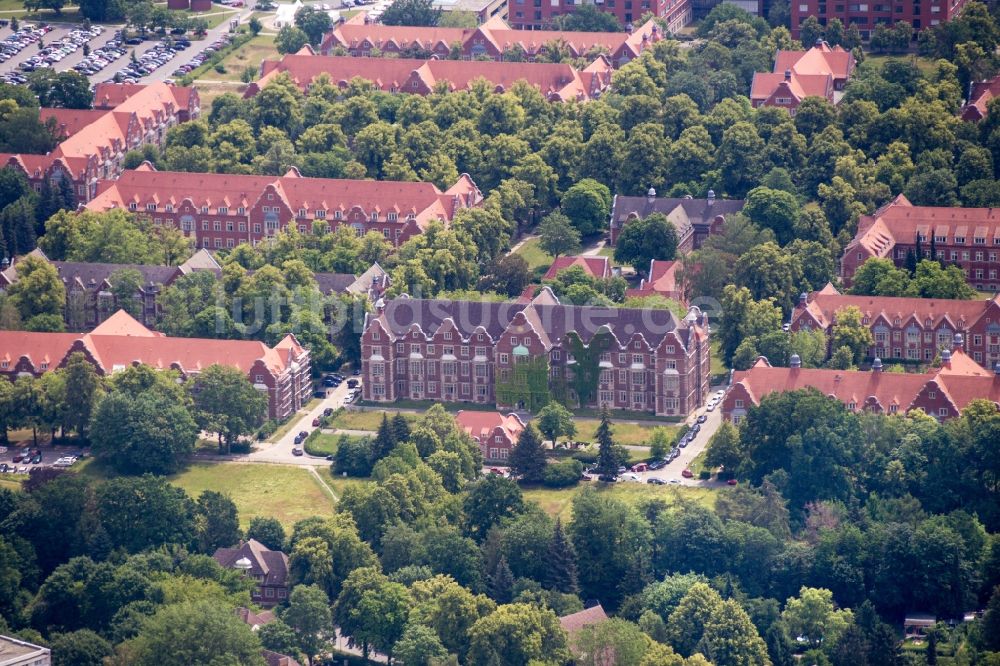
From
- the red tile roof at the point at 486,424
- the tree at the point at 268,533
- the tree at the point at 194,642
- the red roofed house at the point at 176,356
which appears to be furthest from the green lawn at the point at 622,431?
the tree at the point at 194,642

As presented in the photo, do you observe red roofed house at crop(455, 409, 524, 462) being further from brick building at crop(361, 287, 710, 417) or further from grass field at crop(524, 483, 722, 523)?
brick building at crop(361, 287, 710, 417)

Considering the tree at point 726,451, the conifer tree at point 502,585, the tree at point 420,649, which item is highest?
the tree at point 726,451

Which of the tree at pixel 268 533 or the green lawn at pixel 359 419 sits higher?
the green lawn at pixel 359 419

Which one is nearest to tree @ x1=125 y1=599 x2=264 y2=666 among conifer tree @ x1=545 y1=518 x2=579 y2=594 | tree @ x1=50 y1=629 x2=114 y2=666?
tree @ x1=50 y1=629 x2=114 y2=666

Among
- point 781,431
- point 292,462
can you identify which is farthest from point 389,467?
point 781,431

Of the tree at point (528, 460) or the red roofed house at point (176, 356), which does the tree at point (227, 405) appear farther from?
the tree at point (528, 460)

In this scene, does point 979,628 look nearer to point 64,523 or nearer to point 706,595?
point 706,595
